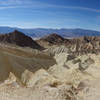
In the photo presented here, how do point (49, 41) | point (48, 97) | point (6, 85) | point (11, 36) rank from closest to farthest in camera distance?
point (48, 97) → point (6, 85) → point (11, 36) → point (49, 41)

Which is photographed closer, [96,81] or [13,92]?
[13,92]

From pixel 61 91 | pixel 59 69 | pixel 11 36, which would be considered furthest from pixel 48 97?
pixel 11 36

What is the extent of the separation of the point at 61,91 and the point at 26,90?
165 centimetres

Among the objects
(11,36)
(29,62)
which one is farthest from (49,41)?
(29,62)

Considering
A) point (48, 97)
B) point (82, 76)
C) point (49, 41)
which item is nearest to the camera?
point (48, 97)

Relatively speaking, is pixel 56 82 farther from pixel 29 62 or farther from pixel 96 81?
pixel 29 62

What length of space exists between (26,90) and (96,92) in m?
3.30

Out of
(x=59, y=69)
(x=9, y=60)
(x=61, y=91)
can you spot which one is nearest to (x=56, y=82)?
(x=61, y=91)

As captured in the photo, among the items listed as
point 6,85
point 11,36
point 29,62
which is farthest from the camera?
point 11,36

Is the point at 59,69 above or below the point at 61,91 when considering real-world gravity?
below

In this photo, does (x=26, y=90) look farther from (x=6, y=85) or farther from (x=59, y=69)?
(x=59, y=69)

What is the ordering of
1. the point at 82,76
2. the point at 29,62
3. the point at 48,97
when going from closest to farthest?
1. the point at 48,97
2. the point at 82,76
3. the point at 29,62

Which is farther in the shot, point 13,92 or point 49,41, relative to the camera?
point 49,41

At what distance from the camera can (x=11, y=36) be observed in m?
78.8
